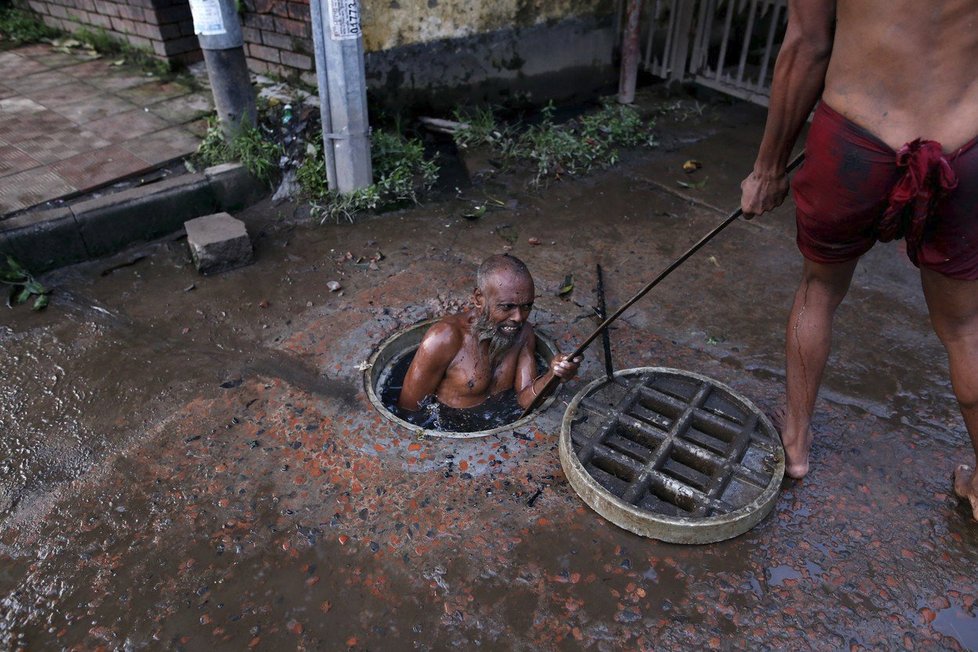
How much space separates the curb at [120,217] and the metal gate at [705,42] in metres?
4.60

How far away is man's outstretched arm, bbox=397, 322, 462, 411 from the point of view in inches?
132

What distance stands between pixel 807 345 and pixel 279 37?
201 inches

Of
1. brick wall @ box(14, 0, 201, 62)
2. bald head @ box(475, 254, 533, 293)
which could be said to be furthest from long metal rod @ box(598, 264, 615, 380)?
brick wall @ box(14, 0, 201, 62)

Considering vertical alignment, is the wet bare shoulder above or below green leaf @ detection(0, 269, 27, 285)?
above

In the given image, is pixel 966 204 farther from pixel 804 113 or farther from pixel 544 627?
pixel 544 627

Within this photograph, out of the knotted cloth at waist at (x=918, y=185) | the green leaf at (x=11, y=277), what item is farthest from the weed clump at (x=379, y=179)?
the knotted cloth at waist at (x=918, y=185)

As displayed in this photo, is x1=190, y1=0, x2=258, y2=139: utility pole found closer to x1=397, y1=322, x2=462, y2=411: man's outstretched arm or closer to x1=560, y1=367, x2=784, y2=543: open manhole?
x1=397, y1=322, x2=462, y2=411: man's outstretched arm

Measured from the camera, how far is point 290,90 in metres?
5.91

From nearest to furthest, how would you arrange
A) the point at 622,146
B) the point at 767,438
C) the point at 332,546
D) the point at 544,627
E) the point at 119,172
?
the point at 544,627 < the point at 332,546 < the point at 767,438 < the point at 119,172 < the point at 622,146

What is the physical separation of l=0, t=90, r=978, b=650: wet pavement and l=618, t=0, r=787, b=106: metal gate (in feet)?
9.90

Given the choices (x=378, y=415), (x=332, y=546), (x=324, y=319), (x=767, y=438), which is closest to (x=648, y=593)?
(x=767, y=438)

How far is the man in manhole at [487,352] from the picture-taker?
315cm

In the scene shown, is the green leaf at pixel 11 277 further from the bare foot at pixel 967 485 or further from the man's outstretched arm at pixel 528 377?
the bare foot at pixel 967 485

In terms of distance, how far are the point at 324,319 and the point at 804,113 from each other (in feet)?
9.13
